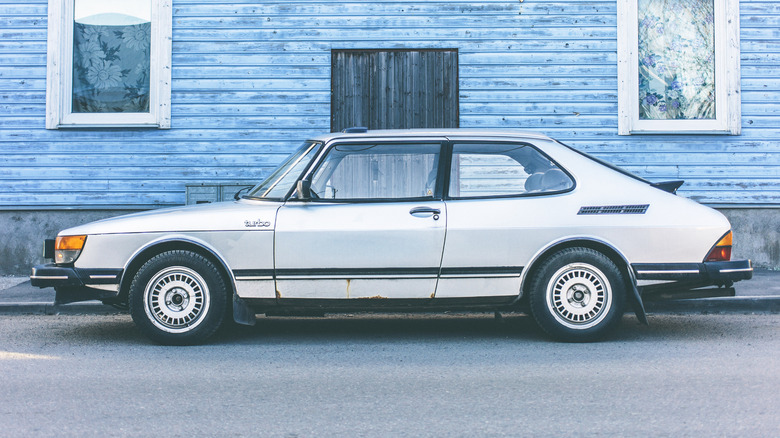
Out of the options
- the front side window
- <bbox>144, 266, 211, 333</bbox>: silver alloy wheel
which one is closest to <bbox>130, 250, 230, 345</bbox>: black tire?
<bbox>144, 266, 211, 333</bbox>: silver alloy wheel

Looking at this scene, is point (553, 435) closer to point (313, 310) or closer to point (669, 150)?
point (313, 310)

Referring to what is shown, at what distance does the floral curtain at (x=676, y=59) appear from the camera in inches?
451

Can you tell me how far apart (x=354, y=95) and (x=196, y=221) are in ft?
17.6

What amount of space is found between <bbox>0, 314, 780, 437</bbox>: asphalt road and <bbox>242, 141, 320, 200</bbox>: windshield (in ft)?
3.92

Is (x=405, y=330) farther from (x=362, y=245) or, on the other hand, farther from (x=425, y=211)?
(x=425, y=211)

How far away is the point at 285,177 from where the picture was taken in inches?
258

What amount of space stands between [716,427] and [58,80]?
9799 mm

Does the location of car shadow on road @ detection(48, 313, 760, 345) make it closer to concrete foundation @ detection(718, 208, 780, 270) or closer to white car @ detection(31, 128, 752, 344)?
white car @ detection(31, 128, 752, 344)

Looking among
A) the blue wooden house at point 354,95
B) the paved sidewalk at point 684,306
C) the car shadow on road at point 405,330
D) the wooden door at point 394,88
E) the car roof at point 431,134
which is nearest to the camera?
the car roof at point 431,134

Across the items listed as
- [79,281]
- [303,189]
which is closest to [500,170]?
[303,189]

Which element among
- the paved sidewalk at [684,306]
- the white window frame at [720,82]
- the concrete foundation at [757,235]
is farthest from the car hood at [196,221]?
the concrete foundation at [757,235]

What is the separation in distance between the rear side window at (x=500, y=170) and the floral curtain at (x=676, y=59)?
5433mm

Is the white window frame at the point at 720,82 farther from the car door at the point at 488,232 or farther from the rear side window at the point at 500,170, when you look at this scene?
the car door at the point at 488,232

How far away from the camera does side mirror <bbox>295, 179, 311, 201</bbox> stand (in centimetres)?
626
